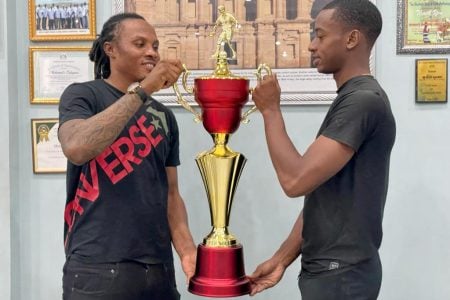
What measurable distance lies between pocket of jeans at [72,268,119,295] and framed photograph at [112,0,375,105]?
29.6 inches

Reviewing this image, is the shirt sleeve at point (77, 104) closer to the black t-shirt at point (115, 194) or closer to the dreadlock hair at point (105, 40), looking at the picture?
the black t-shirt at point (115, 194)

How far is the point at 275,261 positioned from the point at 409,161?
670 millimetres

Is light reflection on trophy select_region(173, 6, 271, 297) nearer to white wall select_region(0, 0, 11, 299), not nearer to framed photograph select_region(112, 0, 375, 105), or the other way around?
framed photograph select_region(112, 0, 375, 105)

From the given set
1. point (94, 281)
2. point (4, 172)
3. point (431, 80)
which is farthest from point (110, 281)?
point (431, 80)

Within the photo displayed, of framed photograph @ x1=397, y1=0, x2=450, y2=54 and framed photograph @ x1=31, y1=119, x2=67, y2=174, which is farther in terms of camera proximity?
framed photograph @ x1=31, y1=119, x2=67, y2=174

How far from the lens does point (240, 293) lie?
134 centimetres

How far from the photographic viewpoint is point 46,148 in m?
1.96

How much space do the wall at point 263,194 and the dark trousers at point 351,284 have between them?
66cm

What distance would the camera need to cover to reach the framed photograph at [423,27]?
70.4 inches

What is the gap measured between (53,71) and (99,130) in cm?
84

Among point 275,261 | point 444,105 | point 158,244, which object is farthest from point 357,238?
point 444,105

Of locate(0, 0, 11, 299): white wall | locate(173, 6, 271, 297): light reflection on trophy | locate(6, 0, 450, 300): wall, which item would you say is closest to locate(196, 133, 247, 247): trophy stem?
locate(173, 6, 271, 297): light reflection on trophy

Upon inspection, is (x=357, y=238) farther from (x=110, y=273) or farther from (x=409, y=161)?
(x=409, y=161)

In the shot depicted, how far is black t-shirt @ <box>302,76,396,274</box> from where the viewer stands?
1.16 metres
